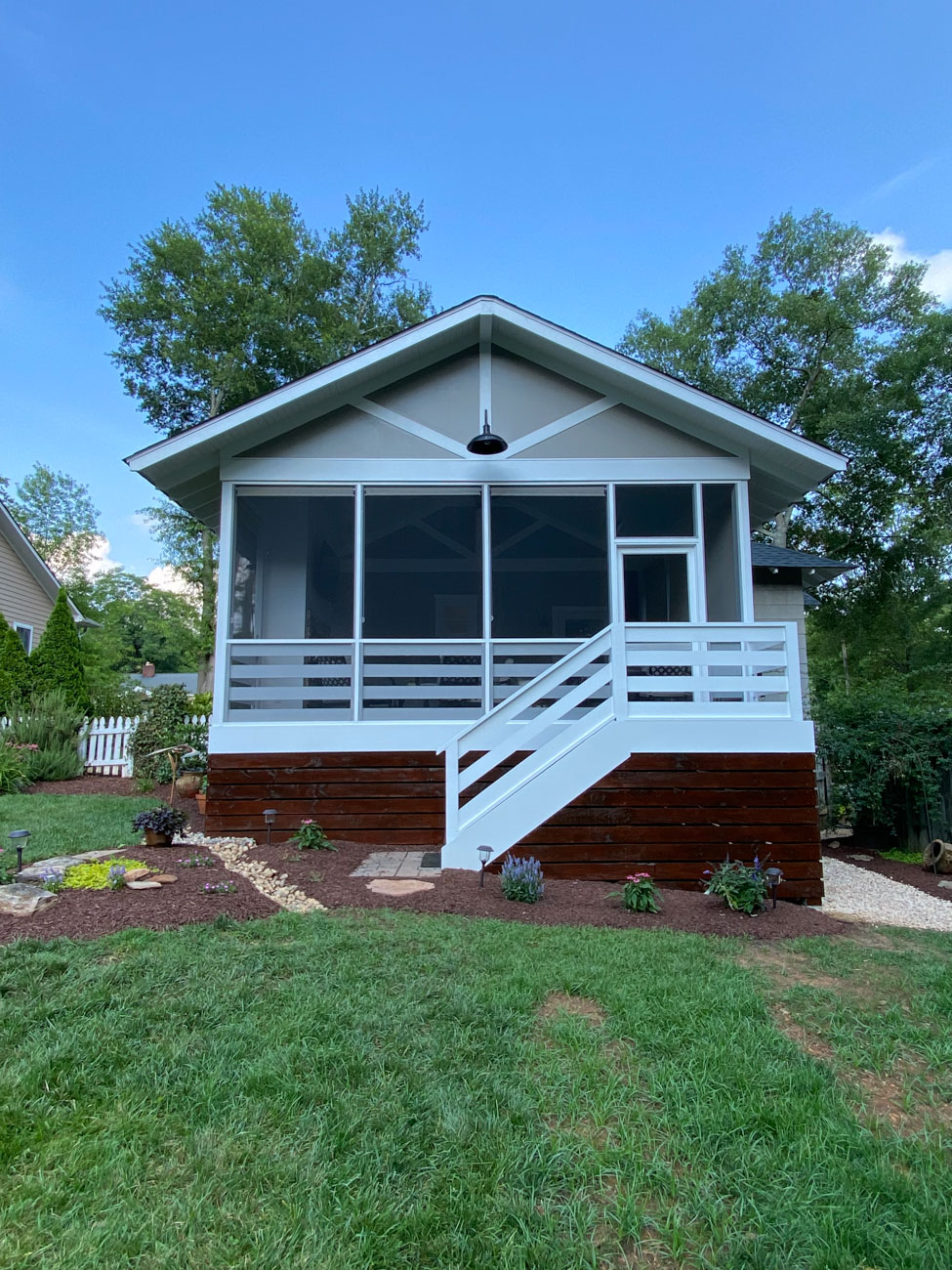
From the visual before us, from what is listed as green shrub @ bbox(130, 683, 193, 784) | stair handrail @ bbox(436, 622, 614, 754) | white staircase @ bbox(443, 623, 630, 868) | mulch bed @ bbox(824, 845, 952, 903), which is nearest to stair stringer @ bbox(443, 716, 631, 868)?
white staircase @ bbox(443, 623, 630, 868)

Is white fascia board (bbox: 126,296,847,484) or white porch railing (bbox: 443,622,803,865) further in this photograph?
white fascia board (bbox: 126,296,847,484)

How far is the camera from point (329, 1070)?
2449mm

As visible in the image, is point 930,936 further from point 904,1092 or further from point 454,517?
point 454,517

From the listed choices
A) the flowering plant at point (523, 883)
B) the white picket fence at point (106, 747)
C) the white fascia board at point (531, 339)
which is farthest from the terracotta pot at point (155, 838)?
the white picket fence at point (106, 747)

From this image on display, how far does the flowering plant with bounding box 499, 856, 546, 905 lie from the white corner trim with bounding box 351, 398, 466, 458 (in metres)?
4.49

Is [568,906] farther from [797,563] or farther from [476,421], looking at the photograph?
[797,563]

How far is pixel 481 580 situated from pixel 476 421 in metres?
1.75

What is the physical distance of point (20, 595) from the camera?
56.1 ft

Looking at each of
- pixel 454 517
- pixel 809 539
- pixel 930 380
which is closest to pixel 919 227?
pixel 930 380

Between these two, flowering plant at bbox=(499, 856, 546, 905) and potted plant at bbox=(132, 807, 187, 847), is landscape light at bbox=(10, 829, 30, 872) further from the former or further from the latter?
flowering plant at bbox=(499, 856, 546, 905)

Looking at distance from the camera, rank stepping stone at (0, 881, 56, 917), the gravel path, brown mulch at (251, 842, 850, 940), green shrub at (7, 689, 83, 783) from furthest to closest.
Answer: green shrub at (7, 689, 83, 783) → the gravel path → brown mulch at (251, 842, 850, 940) → stepping stone at (0, 881, 56, 917)

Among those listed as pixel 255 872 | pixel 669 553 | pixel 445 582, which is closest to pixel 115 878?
pixel 255 872

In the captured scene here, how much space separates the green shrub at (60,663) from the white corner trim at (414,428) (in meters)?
9.35

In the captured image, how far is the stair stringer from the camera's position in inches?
219
